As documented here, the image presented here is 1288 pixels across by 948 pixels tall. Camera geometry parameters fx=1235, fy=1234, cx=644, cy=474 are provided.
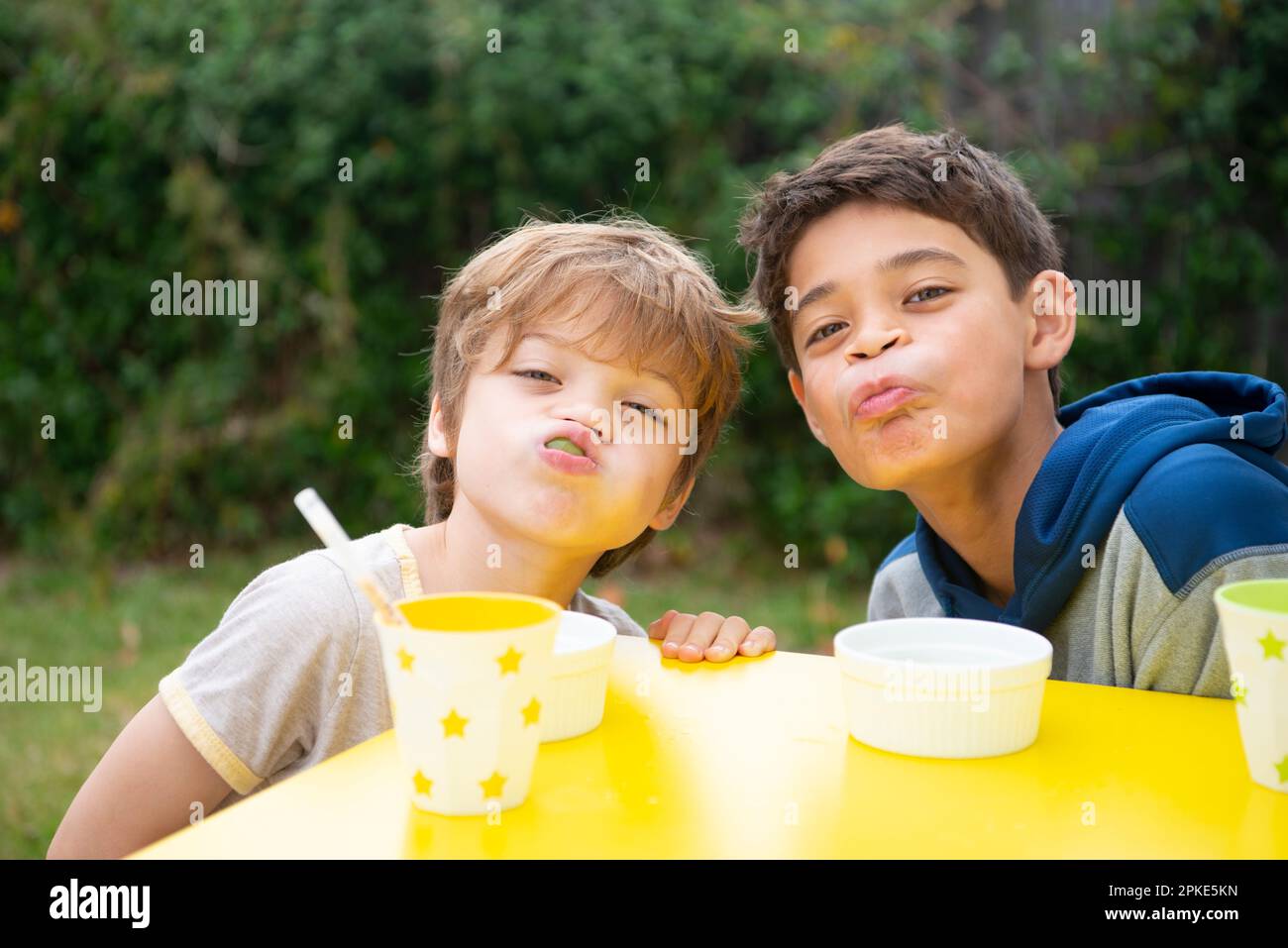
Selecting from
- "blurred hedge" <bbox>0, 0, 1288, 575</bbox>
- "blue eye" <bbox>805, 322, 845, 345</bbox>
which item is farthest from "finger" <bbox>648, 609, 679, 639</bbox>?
"blurred hedge" <bbox>0, 0, 1288, 575</bbox>

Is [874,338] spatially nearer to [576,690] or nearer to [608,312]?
[608,312]

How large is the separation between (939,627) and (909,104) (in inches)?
130

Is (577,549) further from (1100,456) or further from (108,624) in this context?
(108,624)

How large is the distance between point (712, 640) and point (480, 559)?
37 cm

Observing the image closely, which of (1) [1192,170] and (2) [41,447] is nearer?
(1) [1192,170]

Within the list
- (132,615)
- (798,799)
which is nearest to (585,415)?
(798,799)

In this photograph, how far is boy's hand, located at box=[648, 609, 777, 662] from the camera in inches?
56.3

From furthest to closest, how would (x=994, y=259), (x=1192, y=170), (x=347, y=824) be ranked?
(x=1192, y=170) → (x=994, y=259) → (x=347, y=824)

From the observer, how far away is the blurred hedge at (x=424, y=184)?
4082 mm

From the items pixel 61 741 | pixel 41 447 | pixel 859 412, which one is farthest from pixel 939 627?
pixel 41 447

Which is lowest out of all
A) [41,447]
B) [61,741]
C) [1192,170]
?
[61,741]

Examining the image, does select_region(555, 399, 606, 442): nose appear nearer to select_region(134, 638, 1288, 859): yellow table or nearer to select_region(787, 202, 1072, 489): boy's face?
select_region(787, 202, 1072, 489): boy's face

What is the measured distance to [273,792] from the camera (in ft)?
3.26
